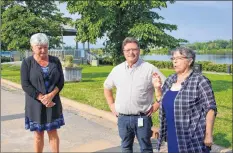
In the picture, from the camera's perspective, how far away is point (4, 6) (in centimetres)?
2678

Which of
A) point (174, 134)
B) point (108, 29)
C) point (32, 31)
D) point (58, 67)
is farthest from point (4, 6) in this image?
point (174, 134)

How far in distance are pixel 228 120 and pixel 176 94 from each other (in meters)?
4.43

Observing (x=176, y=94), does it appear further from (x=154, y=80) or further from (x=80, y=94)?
(x=80, y=94)

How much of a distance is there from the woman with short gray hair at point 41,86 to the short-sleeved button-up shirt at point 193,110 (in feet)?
5.87

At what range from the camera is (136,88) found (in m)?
3.91

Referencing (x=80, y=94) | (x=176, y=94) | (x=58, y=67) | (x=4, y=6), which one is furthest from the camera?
(x=4, y=6)

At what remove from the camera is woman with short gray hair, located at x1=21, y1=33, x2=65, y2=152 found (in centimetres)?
440

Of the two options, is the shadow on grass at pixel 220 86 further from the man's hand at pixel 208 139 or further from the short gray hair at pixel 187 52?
the man's hand at pixel 208 139

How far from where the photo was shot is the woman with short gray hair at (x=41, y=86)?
4.40 m

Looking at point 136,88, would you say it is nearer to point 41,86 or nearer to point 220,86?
point 41,86

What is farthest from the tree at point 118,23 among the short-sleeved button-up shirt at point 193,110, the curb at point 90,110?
the short-sleeved button-up shirt at point 193,110

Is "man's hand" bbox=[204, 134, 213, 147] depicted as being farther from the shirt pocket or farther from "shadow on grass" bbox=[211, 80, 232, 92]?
"shadow on grass" bbox=[211, 80, 232, 92]

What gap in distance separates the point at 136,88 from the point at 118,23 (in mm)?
8525

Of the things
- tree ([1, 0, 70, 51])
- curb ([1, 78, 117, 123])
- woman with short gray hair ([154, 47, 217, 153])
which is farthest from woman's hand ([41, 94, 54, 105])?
tree ([1, 0, 70, 51])
